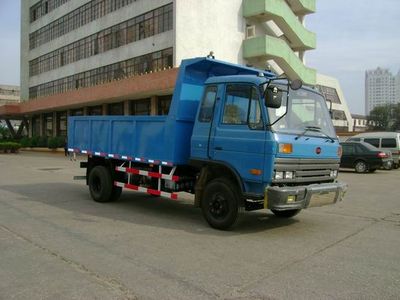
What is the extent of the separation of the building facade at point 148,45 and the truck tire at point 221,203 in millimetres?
19855

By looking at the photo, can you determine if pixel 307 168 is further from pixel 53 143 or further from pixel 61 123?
pixel 61 123

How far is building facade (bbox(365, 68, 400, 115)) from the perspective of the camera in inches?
4830

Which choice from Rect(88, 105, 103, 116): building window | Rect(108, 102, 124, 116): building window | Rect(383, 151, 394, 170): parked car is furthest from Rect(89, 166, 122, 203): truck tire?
Rect(88, 105, 103, 116): building window

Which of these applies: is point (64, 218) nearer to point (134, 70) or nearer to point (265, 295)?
point (265, 295)

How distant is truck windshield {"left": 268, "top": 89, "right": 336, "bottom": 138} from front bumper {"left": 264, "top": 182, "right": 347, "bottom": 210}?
36.1 inches

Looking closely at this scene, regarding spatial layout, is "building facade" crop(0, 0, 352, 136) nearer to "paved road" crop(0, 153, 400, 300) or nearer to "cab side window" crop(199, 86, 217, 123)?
"paved road" crop(0, 153, 400, 300)

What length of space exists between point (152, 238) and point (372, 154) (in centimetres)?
1781

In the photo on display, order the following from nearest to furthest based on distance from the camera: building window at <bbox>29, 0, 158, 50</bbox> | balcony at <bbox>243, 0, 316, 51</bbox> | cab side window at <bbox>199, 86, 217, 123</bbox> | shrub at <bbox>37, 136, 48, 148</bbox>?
cab side window at <bbox>199, 86, 217, 123</bbox>, balcony at <bbox>243, 0, 316, 51</bbox>, building window at <bbox>29, 0, 158, 50</bbox>, shrub at <bbox>37, 136, 48, 148</bbox>

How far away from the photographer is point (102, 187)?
35.6 ft

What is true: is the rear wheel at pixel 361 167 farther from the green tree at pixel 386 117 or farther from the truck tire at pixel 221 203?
the green tree at pixel 386 117

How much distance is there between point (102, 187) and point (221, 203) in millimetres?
3992

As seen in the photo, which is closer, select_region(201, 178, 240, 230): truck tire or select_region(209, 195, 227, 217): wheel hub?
select_region(201, 178, 240, 230): truck tire

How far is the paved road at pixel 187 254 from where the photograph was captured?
4.95m

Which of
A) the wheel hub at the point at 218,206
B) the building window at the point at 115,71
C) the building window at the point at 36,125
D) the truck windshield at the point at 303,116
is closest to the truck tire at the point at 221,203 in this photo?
the wheel hub at the point at 218,206
